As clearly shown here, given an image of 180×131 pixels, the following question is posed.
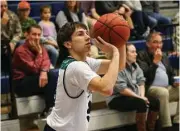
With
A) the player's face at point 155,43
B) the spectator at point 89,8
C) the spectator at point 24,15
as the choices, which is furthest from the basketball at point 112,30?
the spectator at point 89,8

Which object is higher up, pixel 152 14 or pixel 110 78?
pixel 152 14

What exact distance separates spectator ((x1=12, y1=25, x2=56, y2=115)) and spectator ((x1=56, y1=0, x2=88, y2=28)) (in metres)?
1.20

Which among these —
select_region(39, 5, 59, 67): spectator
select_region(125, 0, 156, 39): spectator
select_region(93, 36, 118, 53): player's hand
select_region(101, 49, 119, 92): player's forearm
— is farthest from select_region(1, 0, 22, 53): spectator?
select_region(101, 49, 119, 92): player's forearm

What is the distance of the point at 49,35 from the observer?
4.69 meters

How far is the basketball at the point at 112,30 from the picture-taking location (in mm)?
2133

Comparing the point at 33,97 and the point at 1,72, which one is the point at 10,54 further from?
the point at 33,97

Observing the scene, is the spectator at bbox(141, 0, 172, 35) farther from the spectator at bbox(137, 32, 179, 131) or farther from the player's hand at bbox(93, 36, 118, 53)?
the player's hand at bbox(93, 36, 118, 53)

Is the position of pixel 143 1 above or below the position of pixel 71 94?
above

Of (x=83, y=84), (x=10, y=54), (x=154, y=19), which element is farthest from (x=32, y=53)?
(x=154, y=19)

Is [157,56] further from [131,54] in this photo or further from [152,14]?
[152,14]

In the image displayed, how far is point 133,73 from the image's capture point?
3906 mm

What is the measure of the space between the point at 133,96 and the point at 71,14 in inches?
73.7

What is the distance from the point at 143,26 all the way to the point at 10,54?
2.43 meters

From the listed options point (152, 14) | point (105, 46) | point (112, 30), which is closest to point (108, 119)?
point (112, 30)
